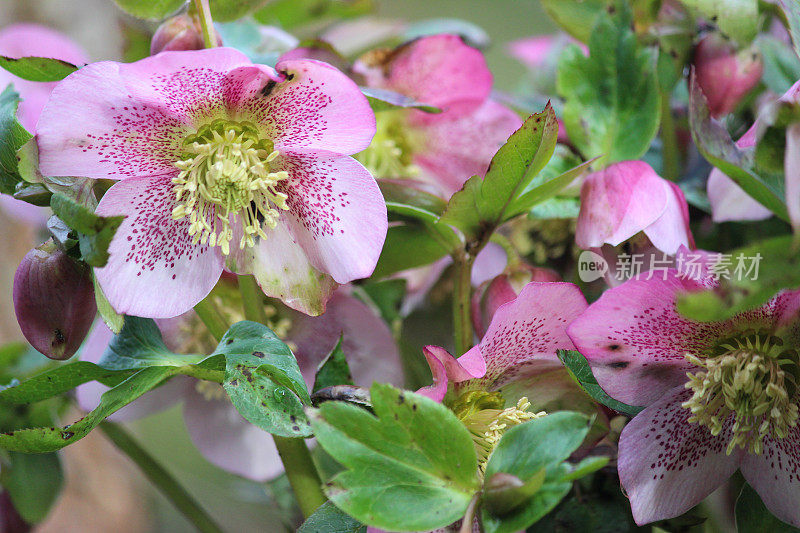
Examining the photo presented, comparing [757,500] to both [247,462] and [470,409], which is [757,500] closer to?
[470,409]

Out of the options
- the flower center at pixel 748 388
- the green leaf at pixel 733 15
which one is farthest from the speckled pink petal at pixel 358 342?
the green leaf at pixel 733 15

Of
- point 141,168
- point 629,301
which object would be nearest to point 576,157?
point 629,301

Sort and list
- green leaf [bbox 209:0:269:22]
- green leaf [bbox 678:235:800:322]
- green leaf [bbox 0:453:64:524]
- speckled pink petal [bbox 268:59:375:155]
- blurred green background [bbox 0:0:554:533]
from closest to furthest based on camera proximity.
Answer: green leaf [bbox 678:235:800:322], speckled pink petal [bbox 268:59:375:155], green leaf [bbox 209:0:269:22], green leaf [bbox 0:453:64:524], blurred green background [bbox 0:0:554:533]

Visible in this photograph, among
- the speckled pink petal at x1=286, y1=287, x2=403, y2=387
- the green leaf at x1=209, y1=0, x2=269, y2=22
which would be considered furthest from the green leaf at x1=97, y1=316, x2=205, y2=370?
the green leaf at x1=209, y1=0, x2=269, y2=22

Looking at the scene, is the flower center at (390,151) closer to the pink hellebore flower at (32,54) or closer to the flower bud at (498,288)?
the flower bud at (498,288)

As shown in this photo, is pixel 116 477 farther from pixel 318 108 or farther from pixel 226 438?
pixel 318 108

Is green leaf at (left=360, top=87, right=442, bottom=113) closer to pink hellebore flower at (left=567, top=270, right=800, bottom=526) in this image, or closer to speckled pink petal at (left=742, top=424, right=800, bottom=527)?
pink hellebore flower at (left=567, top=270, right=800, bottom=526)

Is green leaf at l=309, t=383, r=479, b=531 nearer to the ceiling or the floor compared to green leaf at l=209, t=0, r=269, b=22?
nearer to the floor
